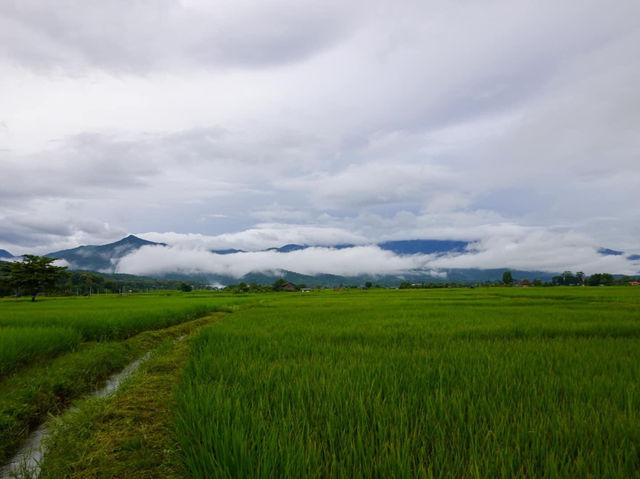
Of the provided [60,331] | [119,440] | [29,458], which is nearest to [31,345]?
[60,331]

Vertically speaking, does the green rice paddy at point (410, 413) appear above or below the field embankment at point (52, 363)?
above

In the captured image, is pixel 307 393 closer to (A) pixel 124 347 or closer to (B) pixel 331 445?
(B) pixel 331 445

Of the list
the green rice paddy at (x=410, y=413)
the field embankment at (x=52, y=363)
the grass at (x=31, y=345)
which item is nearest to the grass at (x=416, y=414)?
the green rice paddy at (x=410, y=413)

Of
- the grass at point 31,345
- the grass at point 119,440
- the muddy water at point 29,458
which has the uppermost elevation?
the grass at point 31,345

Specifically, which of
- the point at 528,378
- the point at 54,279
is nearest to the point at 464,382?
the point at 528,378

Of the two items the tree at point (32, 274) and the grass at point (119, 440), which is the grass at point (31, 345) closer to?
the grass at point (119, 440)

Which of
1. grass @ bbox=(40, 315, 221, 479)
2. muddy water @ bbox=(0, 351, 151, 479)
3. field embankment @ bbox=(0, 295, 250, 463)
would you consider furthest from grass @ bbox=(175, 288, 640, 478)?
field embankment @ bbox=(0, 295, 250, 463)

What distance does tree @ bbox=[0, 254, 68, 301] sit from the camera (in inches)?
1490

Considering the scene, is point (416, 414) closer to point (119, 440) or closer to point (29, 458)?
point (119, 440)

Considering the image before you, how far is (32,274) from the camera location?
38.1 meters

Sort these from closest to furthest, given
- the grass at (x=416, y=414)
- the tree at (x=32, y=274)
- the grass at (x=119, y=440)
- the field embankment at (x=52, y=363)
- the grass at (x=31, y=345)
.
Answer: the grass at (x=416, y=414)
the grass at (x=119, y=440)
the field embankment at (x=52, y=363)
the grass at (x=31, y=345)
the tree at (x=32, y=274)

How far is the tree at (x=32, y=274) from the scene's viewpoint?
37.8 m

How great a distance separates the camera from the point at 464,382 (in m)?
3.61

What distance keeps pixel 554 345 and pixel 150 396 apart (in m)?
7.28
